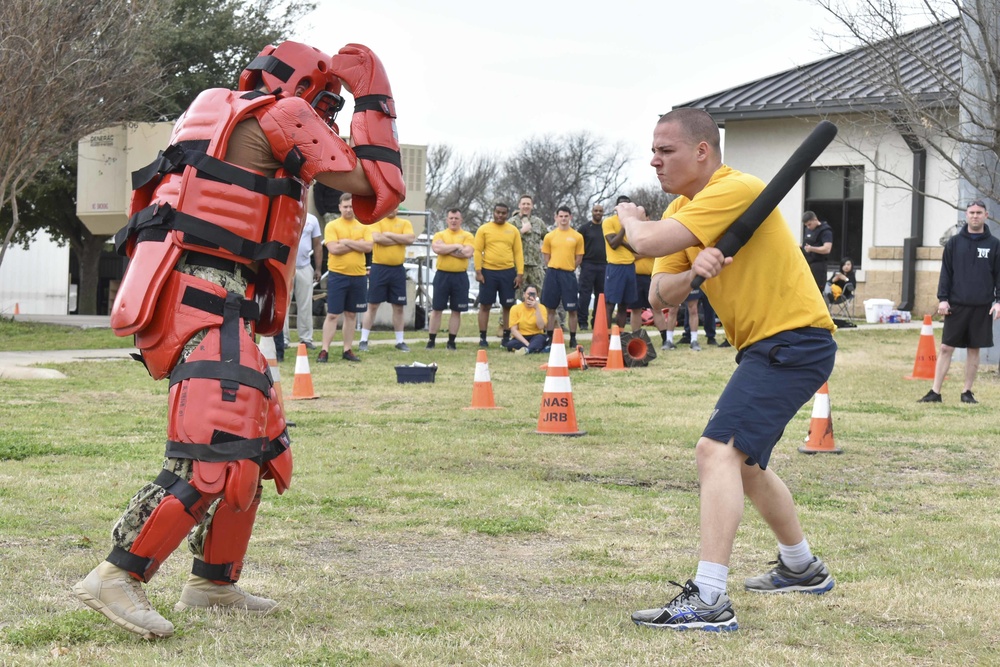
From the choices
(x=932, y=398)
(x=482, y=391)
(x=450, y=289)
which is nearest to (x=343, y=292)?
(x=450, y=289)

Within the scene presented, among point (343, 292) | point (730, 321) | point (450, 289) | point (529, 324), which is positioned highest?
point (450, 289)

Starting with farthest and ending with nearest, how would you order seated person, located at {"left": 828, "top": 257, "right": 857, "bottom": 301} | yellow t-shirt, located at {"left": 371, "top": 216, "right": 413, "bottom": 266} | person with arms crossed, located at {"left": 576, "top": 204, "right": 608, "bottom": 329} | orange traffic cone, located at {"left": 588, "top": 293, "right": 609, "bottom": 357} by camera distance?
1. seated person, located at {"left": 828, "top": 257, "right": 857, "bottom": 301}
2. person with arms crossed, located at {"left": 576, "top": 204, "right": 608, "bottom": 329}
3. yellow t-shirt, located at {"left": 371, "top": 216, "right": 413, "bottom": 266}
4. orange traffic cone, located at {"left": 588, "top": 293, "right": 609, "bottom": 357}

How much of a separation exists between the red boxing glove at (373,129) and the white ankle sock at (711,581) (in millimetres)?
1689

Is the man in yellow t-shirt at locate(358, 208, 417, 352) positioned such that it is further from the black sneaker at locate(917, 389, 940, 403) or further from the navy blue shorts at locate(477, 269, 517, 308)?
the black sneaker at locate(917, 389, 940, 403)

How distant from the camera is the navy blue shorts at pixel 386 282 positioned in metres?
16.8

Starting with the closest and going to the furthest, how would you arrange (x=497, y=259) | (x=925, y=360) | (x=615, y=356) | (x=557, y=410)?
(x=557, y=410), (x=925, y=360), (x=615, y=356), (x=497, y=259)

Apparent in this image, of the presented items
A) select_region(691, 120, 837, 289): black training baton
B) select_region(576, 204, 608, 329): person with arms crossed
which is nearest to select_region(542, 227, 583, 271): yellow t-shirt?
select_region(576, 204, 608, 329): person with arms crossed

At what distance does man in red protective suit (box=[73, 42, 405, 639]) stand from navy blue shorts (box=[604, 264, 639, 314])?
12.6 m

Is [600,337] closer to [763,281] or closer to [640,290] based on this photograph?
[640,290]

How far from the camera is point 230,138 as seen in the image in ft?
13.6

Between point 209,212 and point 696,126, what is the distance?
71.3 inches

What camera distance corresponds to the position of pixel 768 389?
4434 millimetres

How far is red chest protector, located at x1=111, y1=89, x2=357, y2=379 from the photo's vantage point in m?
4.08

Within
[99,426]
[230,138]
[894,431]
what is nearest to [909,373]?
[894,431]
